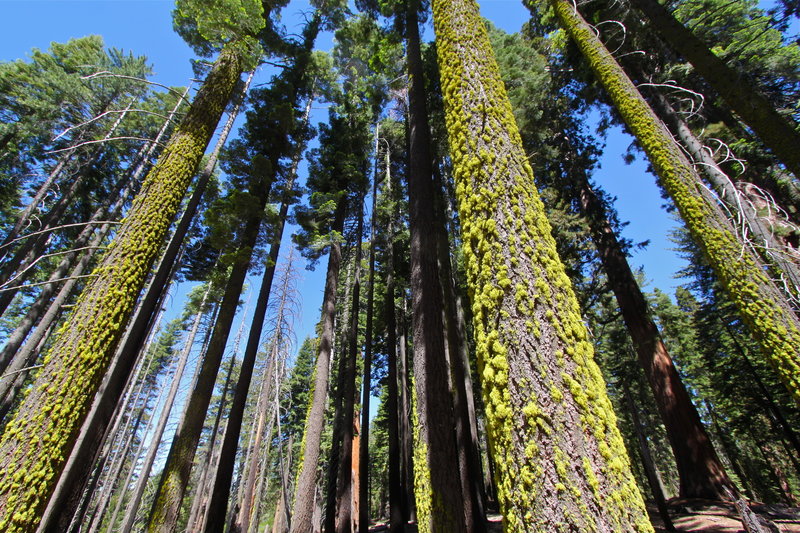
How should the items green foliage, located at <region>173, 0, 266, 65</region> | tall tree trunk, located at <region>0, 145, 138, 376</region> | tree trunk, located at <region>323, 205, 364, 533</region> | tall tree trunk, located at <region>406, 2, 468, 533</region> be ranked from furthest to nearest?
1. tall tree trunk, located at <region>0, 145, 138, 376</region>
2. tree trunk, located at <region>323, 205, 364, 533</region>
3. green foliage, located at <region>173, 0, 266, 65</region>
4. tall tree trunk, located at <region>406, 2, 468, 533</region>

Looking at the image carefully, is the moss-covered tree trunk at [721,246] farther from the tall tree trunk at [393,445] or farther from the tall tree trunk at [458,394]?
the tall tree trunk at [393,445]

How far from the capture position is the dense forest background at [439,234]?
83.9 inches

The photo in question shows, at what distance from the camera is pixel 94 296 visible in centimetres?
399

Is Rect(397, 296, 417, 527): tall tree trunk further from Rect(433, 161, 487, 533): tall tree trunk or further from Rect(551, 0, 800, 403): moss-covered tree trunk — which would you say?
Rect(551, 0, 800, 403): moss-covered tree trunk

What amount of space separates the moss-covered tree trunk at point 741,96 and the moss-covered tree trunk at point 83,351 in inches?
330

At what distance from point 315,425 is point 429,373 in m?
4.94

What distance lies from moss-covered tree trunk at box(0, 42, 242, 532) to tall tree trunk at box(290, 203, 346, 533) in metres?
4.84

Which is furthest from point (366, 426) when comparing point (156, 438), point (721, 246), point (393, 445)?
point (156, 438)

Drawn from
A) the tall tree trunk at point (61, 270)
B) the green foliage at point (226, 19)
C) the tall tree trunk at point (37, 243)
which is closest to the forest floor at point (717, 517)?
the green foliage at point (226, 19)

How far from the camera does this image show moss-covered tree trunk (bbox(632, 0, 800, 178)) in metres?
Result: 4.50

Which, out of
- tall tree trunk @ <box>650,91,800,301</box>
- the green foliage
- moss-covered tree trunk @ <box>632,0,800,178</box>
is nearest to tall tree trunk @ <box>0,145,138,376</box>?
the green foliage

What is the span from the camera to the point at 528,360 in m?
1.91

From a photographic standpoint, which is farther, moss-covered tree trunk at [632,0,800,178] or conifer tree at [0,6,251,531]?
moss-covered tree trunk at [632,0,800,178]

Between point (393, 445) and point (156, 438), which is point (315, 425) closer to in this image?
point (393, 445)
